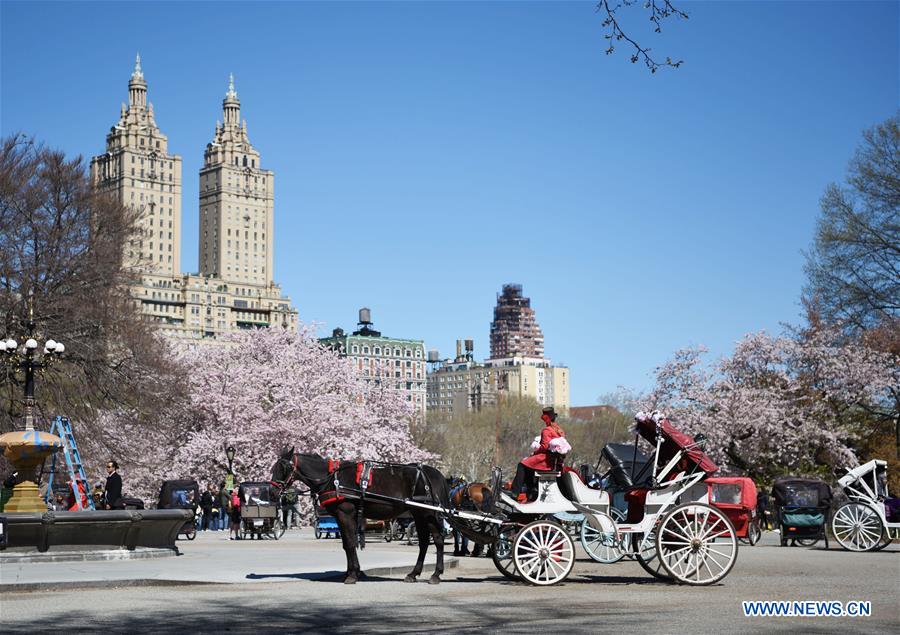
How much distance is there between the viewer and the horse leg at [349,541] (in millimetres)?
17703

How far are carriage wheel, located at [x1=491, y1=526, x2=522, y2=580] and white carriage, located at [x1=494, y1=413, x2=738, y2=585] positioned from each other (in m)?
0.02

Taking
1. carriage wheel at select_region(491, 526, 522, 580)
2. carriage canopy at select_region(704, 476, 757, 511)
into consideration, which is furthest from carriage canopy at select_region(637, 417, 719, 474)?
carriage wheel at select_region(491, 526, 522, 580)

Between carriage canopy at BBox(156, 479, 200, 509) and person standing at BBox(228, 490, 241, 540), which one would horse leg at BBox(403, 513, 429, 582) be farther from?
carriage canopy at BBox(156, 479, 200, 509)

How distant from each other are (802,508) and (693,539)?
42.3 feet

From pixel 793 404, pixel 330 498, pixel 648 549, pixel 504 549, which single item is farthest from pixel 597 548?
pixel 793 404

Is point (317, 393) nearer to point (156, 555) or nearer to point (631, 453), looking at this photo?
point (156, 555)

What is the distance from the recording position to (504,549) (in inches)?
734

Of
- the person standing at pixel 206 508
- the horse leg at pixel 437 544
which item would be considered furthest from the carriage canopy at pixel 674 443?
the person standing at pixel 206 508

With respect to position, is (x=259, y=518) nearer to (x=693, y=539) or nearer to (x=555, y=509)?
(x=555, y=509)

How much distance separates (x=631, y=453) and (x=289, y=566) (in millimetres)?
5942

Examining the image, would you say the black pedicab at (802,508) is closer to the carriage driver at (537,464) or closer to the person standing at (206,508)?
the carriage driver at (537,464)

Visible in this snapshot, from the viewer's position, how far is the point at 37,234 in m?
41.0

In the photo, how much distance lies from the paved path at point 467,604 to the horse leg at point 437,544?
0.56ft

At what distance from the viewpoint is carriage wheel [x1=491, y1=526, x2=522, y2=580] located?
17922 mm
